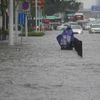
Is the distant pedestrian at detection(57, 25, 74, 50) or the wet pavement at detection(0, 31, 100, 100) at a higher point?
the wet pavement at detection(0, 31, 100, 100)

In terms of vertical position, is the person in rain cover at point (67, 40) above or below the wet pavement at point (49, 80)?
below

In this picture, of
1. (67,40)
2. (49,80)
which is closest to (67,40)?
(67,40)

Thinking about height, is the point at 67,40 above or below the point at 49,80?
below

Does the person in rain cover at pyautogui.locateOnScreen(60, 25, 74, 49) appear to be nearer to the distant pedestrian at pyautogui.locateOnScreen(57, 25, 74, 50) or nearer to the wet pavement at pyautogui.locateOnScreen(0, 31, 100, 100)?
the distant pedestrian at pyautogui.locateOnScreen(57, 25, 74, 50)

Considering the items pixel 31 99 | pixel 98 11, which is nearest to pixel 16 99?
pixel 31 99

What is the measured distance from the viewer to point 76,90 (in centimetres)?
1388

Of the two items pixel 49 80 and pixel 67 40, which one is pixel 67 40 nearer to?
pixel 67 40

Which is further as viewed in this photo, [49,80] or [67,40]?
[67,40]

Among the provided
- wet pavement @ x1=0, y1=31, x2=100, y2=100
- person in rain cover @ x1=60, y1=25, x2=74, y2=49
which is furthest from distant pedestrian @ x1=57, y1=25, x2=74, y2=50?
wet pavement @ x1=0, y1=31, x2=100, y2=100

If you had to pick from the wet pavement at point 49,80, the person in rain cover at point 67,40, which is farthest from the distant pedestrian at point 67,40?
the wet pavement at point 49,80

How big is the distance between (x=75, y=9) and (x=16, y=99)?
14920 cm

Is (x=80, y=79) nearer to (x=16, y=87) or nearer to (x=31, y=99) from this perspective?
(x=16, y=87)

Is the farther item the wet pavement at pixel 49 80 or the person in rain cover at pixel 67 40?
the person in rain cover at pixel 67 40

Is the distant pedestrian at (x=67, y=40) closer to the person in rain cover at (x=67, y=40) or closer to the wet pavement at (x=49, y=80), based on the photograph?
the person in rain cover at (x=67, y=40)
